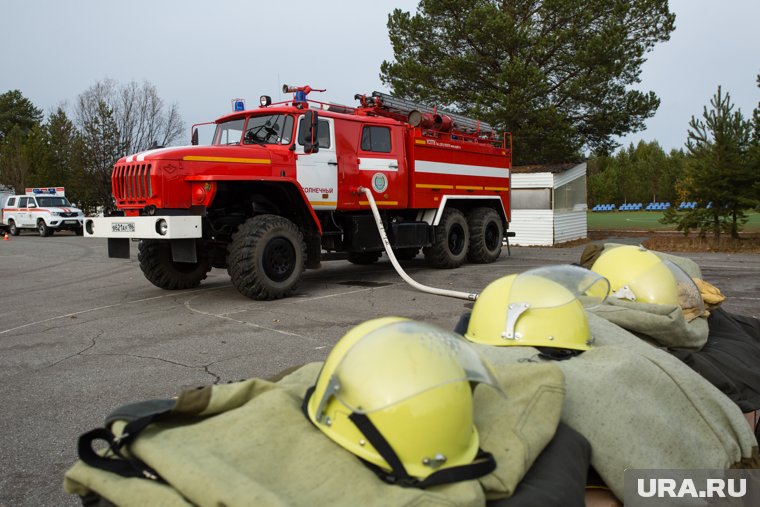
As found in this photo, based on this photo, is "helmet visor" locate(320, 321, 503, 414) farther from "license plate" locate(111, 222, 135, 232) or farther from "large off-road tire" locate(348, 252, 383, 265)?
"large off-road tire" locate(348, 252, 383, 265)

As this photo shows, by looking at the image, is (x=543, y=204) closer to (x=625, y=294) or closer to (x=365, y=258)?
(x=365, y=258)

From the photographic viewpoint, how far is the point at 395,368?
5.61 ft

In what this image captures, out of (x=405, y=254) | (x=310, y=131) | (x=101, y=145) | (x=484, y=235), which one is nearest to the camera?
(x=310, y=131)

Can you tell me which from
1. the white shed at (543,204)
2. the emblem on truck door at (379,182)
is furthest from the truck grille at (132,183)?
the white shed at (543,204)

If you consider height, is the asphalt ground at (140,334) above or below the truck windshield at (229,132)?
below

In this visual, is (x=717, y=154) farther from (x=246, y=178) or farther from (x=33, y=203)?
(x=33, y=203)

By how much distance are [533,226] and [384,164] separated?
11.1m

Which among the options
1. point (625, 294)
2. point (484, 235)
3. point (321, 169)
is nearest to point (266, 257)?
point (321, 169)

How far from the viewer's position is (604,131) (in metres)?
24.4

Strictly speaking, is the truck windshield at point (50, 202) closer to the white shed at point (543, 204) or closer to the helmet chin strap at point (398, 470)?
the white shed at point (543, 204)

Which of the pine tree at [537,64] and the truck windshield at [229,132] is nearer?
the truck windshield at [229,132]

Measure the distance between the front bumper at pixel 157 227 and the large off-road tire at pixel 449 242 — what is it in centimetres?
535

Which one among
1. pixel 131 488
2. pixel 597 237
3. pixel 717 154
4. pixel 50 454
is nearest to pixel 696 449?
pixel 131 488

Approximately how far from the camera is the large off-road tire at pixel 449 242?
39.6ft
